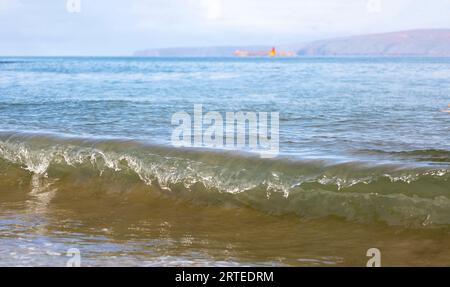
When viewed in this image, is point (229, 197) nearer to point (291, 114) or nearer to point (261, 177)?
point (261, 177)

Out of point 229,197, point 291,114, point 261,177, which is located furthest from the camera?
point 291,114

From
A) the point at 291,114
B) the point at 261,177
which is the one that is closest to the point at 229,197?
the point at 261,177

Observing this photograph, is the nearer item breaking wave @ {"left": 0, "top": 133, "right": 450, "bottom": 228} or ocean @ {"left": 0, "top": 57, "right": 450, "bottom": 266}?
ocean @ {"left": 0, "top": 57, "right": 450, "bottom": 266}

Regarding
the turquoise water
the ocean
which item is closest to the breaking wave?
the ocean

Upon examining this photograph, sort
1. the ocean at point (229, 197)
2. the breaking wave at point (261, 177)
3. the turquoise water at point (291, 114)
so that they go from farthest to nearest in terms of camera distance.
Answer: the turquoise water at point (291, 114) → the breaking wave at point (261, 177) → the ocean at point (229, 197)

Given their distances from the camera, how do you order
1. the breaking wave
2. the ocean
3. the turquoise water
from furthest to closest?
the turquoise water
the breaking wave
the ocean

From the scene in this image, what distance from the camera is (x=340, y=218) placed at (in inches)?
315

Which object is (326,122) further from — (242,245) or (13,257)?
(13,257)

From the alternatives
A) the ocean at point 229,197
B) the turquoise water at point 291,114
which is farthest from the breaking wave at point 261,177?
the turquoise water at point 291,114

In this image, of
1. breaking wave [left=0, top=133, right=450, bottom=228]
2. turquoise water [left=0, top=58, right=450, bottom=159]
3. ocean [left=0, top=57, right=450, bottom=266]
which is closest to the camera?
ocean [left=0, top=57, right=450, bottom=266]

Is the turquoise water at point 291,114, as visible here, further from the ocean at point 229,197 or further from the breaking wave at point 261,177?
the breaking wave at point 261,177

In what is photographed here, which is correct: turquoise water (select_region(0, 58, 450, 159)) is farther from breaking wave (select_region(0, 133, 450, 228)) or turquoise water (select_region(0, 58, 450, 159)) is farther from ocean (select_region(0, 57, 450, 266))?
breaking wave (select_region(0, 133, 450, 228))
